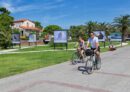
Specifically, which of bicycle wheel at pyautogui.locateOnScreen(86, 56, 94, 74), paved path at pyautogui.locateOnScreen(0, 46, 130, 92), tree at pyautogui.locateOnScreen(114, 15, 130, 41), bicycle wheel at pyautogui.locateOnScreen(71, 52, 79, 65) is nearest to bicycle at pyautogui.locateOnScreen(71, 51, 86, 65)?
bicycle wheel at pyautogui.locateOnScreen(71, 52, 79, 65)

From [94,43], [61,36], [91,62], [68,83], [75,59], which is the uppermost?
[61,36]

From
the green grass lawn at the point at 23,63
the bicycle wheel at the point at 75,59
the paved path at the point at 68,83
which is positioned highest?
the bicycle wheel at the point at 75,59

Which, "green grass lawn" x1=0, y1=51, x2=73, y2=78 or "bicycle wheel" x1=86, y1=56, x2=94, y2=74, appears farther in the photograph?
"green grass lawn" x1=0, y1=51, x2=73, y2=78

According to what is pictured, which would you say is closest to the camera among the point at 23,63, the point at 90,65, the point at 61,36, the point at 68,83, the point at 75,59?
the point at 68,83

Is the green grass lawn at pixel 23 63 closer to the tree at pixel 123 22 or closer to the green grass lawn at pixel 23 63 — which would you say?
the green grass lawn at pixel 23 63

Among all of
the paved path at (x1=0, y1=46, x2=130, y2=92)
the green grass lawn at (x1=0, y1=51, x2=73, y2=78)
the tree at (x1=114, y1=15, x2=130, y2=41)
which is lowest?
the paved path at (x1=0, y1=46, x2=130, y2=92)

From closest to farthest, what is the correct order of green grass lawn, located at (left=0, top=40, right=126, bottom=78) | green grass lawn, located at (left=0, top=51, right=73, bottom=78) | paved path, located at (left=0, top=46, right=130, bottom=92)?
paved path, located at (left=0, top=46, right=130, bottom=92) → green grass lawn, located at (left=0, top=51, right=73, bottom=78) → green grass lawn, located at (left=0, top=40, right=126, bottom=78)

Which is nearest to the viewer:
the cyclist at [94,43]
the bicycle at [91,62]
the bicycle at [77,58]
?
the bicycle at [91,62]

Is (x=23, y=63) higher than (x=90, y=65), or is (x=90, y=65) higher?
(x=90, y=65)

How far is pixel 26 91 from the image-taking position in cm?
893

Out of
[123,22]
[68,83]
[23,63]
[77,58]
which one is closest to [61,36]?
[23,63]

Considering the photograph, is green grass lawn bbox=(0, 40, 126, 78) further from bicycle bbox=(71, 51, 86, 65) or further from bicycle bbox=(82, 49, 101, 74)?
bicycle bbox=(82, 49, 101, 74)

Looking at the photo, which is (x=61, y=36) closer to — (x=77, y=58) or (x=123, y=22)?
(x=77, y=58)

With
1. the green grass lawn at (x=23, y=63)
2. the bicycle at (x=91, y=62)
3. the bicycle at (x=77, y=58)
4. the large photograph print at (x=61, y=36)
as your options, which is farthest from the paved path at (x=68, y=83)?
the large photograph print at (x=61, y=36)
